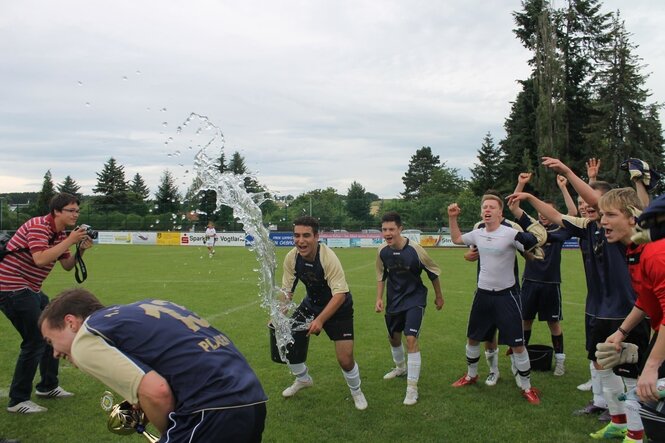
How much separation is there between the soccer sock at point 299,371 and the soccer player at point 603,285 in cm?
336

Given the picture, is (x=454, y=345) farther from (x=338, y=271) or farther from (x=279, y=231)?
(x=279, y=231)

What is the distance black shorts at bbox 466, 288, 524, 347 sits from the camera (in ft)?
20.1

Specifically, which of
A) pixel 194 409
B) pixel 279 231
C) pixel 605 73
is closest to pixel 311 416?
pixel 194 409

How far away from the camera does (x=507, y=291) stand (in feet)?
20.4

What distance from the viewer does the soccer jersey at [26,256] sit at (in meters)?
5.78

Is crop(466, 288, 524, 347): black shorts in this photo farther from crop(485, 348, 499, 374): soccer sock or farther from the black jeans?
the black jeans

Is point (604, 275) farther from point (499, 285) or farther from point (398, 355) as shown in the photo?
point (398, 355)

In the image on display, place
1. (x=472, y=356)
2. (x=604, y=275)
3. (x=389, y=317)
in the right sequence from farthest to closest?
(x=389, y=317) < (x=472, y=356) < (x=604, y=275)

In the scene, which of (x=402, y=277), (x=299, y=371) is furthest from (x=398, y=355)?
(x=299, y=371)

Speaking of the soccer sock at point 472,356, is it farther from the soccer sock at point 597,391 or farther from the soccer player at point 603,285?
the soccer player at point 603,285

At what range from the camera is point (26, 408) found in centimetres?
580

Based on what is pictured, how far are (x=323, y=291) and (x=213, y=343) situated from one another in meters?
3.47

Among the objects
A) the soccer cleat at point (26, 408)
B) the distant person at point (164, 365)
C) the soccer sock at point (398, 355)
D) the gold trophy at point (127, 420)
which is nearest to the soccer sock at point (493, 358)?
the soccer sock at point (398, 355)

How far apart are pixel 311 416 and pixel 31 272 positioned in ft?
12.3
